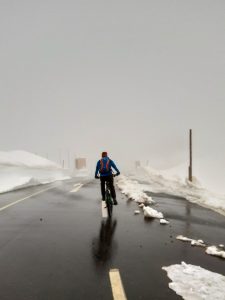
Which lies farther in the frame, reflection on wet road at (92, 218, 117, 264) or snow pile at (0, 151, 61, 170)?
snow pile at (0, 151, 61, 170)

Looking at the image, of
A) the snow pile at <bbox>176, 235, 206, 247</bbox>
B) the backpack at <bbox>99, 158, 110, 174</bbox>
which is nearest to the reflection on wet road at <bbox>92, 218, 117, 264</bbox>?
the snow pile at <bbox>176, 235, 206, 247</bbox>

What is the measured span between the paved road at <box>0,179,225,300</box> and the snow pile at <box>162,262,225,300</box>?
16cm

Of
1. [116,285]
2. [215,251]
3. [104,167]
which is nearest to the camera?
[116,285]

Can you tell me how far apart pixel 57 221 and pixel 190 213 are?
17.0 feet

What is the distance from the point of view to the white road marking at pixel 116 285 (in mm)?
4035

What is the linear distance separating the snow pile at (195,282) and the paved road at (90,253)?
16 centimetres

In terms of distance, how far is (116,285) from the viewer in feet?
14.4

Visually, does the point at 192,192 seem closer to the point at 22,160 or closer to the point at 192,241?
the point at 192,241

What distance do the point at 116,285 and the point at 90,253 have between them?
1.70 meters

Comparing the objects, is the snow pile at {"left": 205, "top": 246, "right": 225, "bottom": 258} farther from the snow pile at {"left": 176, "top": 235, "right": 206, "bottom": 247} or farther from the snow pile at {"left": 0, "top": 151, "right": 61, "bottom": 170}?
the snow pile at {"left": 0, "top": 151, "right": 61, "bottom": 170}

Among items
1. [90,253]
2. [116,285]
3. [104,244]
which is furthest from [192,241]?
[116,285]

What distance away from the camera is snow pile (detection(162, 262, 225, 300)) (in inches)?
163

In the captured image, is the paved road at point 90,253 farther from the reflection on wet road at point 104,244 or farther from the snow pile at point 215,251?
the snow pile at point 215,251

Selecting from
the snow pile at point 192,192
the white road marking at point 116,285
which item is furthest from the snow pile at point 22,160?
the white road marking at point 116,285
